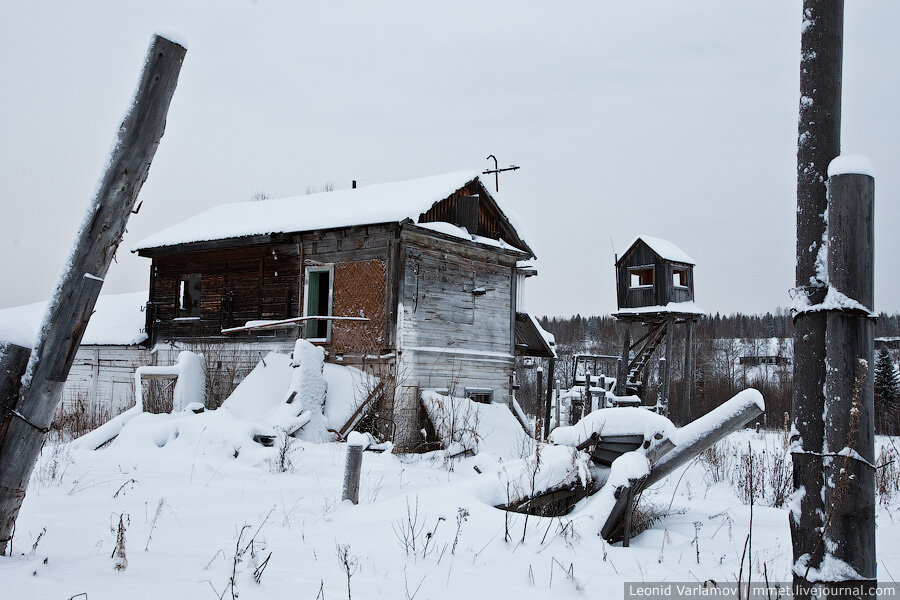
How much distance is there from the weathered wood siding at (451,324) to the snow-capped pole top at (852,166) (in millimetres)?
11988

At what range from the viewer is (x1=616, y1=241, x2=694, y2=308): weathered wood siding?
23.2 m

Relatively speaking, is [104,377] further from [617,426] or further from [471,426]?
[617,426]

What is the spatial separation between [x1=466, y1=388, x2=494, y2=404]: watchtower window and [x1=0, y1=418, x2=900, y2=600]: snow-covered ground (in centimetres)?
799

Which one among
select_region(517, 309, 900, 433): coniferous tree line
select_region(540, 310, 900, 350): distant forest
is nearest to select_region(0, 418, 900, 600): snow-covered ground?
select_region(517, 309, 900, 433): coniferous tree line

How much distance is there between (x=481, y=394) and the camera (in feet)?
56.1

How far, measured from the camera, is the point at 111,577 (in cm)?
350

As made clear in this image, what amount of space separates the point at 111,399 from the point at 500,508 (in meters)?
18.9

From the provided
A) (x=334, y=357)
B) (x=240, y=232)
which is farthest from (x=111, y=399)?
(x=334, y=357)

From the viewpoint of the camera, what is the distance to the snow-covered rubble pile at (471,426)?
13.2 m

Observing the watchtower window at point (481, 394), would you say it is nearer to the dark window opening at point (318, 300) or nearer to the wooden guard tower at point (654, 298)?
the dark window opening at point (318, 300)

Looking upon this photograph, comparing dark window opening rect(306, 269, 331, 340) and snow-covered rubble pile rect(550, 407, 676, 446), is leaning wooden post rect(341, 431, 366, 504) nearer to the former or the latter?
snow-covered rubble pile rect(550, 407, 676, 446)

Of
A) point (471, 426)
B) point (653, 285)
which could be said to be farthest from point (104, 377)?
point (653, 285)

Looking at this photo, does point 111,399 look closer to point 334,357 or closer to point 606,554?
point 334,357

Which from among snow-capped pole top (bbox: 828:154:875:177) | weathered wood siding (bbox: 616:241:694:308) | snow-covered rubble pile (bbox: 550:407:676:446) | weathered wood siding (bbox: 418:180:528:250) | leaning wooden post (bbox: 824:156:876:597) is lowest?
snow-covered rubble pile (bbox: 550:407:676:446)
